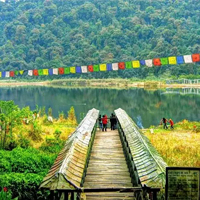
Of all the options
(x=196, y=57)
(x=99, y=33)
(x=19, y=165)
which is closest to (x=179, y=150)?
(x=19, y=165)

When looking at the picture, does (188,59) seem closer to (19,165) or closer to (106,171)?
(106,171)

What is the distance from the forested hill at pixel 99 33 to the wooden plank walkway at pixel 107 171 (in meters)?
56.9

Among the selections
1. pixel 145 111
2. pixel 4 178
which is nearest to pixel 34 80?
pixel 145 111

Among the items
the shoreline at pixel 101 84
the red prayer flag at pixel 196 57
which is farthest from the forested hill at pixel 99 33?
the red prayer flag at pixel 196 57

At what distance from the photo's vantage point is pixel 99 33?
95.0 meters

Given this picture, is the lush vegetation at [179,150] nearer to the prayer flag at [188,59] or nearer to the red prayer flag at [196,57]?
the red prayer flag at [196,57]

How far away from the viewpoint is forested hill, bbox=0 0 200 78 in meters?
76.5

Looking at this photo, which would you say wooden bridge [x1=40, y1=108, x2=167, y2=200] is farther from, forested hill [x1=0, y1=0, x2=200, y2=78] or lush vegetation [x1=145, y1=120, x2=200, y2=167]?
forested hill [x1=0, y1=0, x2=200, y2=78]

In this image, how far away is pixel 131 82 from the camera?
65188 mm

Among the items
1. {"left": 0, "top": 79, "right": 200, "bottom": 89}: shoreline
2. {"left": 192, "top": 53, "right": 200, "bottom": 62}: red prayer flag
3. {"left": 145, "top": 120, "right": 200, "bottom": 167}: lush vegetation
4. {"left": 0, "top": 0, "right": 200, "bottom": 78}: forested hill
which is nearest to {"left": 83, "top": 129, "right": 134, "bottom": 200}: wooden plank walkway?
{"left": 145, "top": 120, "right": 200, "bottom": 167}: lush vegetation

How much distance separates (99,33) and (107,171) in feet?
292

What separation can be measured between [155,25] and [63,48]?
26015mm

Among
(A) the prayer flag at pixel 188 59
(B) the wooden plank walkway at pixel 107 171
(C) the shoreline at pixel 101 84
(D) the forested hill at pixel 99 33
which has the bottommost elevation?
(B) the wooden plank walkway at pixel 107 171

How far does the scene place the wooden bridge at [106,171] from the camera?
5.49m
